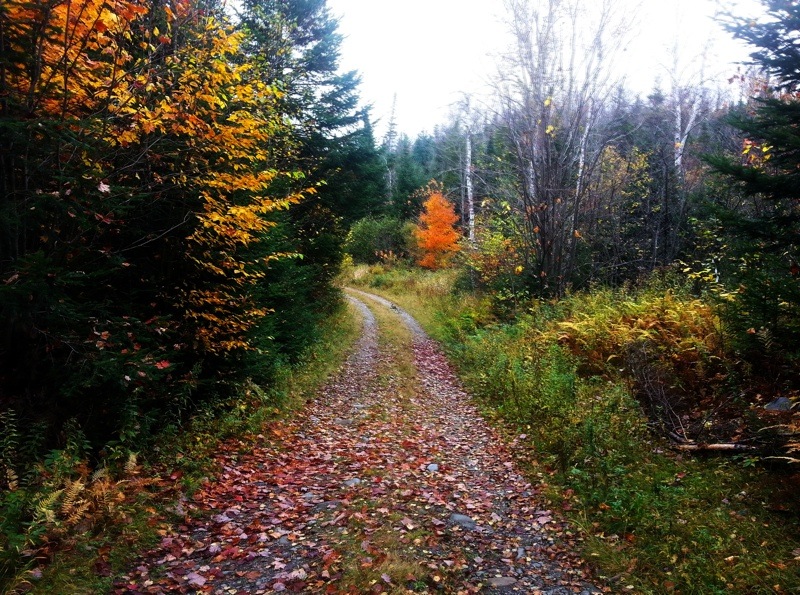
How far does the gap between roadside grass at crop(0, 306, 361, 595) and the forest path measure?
229 mm

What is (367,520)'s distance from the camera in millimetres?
5340

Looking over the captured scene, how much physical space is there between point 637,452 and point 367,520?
3.65m

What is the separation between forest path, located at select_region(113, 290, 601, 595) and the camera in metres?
4.32

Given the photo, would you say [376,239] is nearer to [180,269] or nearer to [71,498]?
[180,269]

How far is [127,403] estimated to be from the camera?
602 centimetres

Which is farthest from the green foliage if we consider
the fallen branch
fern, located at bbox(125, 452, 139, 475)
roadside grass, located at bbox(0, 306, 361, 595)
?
fern, located at bbox(125, 452, 139, 475)

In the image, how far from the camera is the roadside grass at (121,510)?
3.91 meters

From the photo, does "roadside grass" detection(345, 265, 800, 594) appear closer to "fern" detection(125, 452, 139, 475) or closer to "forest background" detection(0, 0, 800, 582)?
"forest background" detection(0, 0, 800, 582)

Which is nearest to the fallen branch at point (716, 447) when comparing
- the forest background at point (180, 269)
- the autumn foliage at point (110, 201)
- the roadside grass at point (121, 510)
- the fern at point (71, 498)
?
the forest background at point (180, 269)

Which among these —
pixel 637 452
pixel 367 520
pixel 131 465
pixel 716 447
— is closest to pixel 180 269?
pixel 131 465

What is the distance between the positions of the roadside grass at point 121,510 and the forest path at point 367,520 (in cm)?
23

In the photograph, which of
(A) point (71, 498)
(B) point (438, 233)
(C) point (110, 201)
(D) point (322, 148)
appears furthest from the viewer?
(B) point (438, 233)

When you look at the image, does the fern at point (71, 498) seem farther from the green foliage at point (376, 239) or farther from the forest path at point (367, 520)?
Result: the green foliage at point (376, 239)

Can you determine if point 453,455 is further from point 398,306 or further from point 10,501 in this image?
point 398,306
